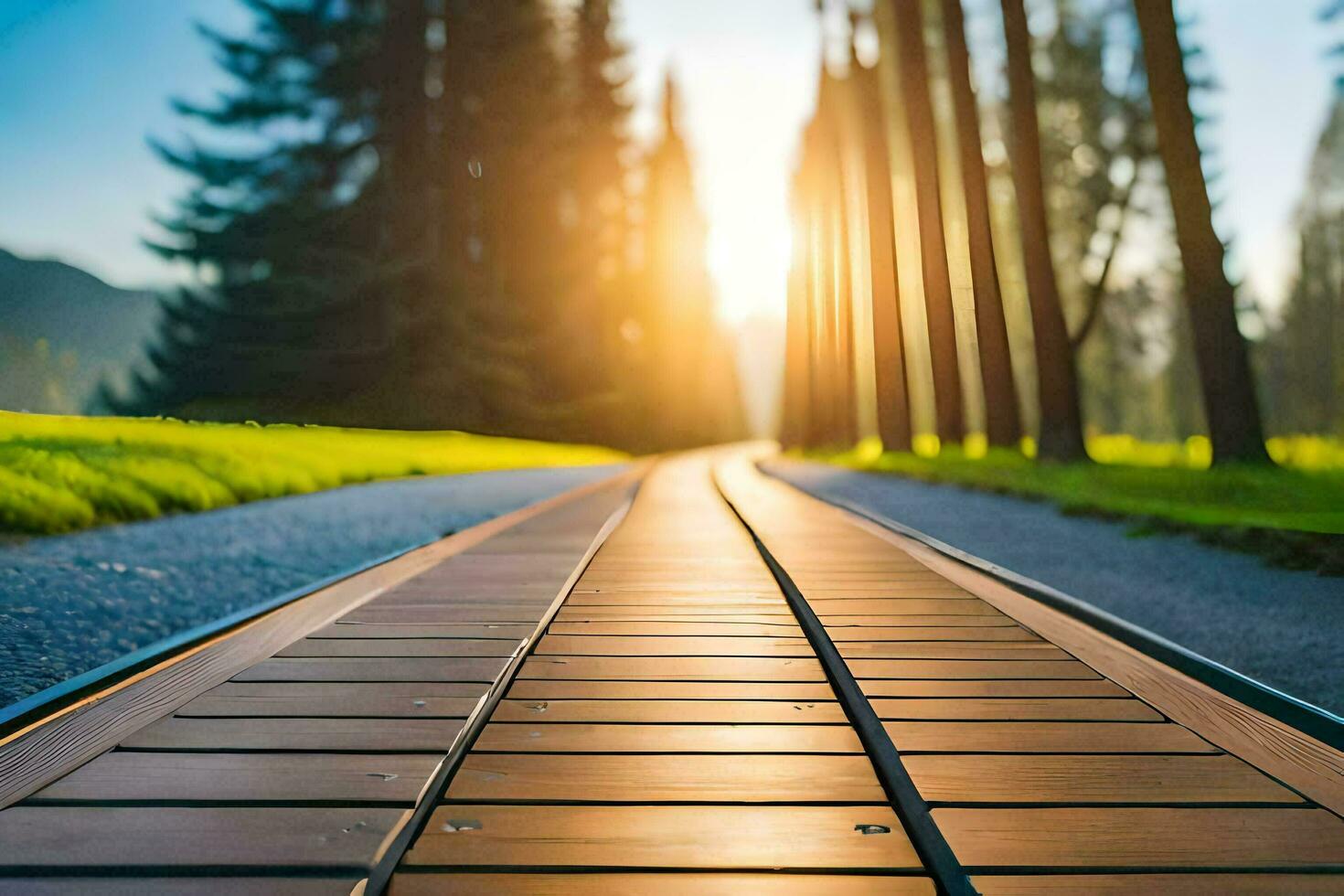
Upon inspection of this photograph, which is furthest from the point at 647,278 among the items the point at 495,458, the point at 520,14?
the point at 495,458

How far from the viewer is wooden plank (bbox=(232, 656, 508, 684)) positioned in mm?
2854

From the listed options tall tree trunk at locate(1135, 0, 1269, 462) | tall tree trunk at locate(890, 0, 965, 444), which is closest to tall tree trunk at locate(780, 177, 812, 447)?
tall tree trunk at locate(890, 0, 965, 444)

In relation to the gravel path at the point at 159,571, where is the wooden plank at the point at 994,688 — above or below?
below

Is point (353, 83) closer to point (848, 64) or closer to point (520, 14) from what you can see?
point (520, 14)

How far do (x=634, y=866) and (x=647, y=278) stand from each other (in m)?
41.3

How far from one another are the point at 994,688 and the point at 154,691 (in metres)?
2.84

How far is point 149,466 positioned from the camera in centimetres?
668

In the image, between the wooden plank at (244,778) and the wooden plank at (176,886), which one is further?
the wooden plank at (244,778)

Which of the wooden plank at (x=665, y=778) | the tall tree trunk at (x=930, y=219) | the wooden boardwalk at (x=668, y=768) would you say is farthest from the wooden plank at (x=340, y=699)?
the tall tree trunk at (x=930, y=219)

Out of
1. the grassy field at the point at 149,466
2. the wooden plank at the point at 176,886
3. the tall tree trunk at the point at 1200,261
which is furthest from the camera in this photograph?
the tall tree trunk at the point at 1200,261

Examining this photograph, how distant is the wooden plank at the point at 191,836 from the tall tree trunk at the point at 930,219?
15.1 metres

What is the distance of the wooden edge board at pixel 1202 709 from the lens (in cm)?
210

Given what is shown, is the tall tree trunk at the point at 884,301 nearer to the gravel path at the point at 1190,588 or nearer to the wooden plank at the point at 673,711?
the gravel path at the point at 1190,588

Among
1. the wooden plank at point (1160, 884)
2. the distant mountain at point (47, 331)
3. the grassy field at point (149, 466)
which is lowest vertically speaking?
the wooden plank at point (1160, 884)
